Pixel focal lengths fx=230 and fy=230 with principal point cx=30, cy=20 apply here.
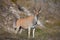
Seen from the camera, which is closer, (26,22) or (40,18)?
(26,22)

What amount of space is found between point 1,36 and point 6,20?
3.77 ft

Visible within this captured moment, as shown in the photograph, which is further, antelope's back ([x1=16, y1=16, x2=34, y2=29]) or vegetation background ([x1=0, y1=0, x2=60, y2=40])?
vegetation background ([x1=0, y1=0, x2=60, y2=40])

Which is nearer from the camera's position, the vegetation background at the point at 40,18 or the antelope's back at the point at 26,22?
the antelope's back at the point at 26,22

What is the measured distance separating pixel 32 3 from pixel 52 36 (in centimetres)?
246

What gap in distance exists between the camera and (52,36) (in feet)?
23.3

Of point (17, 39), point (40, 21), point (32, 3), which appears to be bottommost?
point (17, 39)

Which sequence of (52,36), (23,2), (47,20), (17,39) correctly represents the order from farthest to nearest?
1. (23,2)
2. (47,20)
3. (52,36)
4. (17,39)

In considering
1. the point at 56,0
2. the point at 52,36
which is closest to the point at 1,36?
the point at 52,36

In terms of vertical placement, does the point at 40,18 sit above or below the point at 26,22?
above

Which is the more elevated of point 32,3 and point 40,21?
point 32,3

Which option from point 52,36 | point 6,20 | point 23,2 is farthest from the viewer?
point 23,2

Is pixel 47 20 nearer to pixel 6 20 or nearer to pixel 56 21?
pixel 56 21

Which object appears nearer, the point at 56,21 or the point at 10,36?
the point at 10,36

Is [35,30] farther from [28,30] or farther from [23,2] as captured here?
[23,2]
